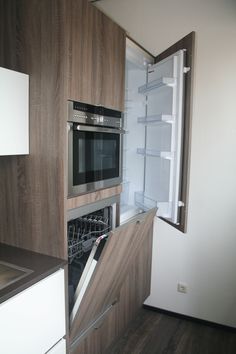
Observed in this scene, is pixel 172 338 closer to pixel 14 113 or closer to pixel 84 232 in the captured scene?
pixel 84 232

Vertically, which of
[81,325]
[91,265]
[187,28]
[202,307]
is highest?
[187,28]

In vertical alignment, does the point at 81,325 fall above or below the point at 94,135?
below

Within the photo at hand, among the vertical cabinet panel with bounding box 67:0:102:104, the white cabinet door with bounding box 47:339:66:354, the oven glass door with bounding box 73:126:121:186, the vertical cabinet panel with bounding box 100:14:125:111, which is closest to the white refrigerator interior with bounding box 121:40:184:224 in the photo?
the vertical cabinet panel with bounding box 100:14:125:111

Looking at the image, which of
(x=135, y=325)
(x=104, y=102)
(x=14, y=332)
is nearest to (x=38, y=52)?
(x=104, y=102)

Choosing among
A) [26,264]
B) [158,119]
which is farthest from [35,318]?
[158,119]

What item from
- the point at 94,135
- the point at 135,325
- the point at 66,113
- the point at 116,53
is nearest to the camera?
the point at 66,113

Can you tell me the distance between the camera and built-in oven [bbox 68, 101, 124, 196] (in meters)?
1.49

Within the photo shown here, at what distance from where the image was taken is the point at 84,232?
6.37 ft

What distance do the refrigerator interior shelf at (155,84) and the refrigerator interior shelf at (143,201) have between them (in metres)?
0.83

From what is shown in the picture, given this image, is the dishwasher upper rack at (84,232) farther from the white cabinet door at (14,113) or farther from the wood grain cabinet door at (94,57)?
the wood grain cabinet door at (94,57)

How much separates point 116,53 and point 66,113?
0.67m

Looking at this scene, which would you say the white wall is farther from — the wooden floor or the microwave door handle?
the microwave door handle

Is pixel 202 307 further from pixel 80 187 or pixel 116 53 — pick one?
pixel 116 53

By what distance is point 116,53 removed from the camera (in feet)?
6.03
